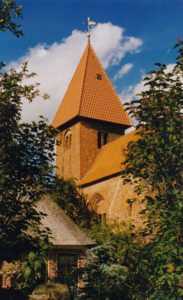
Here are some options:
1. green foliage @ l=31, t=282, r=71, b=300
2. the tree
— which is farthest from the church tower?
the tree

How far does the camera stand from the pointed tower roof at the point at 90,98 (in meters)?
33.2

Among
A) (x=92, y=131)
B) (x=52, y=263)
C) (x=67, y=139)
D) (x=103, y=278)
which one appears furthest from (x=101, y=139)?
(x=103, y=278)

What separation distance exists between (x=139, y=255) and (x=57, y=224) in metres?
9.67

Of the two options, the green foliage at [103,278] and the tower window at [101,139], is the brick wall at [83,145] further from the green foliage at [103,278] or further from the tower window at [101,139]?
the green foliage at [103,278]

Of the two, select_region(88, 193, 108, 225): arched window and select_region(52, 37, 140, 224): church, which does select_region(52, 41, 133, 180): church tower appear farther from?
select_region(88, 193, 108, 225): arched window

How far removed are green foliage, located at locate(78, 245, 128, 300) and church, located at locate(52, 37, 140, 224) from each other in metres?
16.6

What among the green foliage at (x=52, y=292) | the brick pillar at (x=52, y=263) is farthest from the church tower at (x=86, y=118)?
the green foliage at (x=52, y=292)

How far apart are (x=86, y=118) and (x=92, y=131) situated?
130 centimetres

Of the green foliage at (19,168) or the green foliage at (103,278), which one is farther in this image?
the green foliage at (103,278)

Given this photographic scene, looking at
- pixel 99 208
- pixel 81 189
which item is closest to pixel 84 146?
pixel 81 189

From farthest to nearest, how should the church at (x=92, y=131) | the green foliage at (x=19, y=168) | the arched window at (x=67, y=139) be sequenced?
the arched window at (x=67, y=139) < the church at (x=92, y=131) < the green foliage at (x=19, y=168)

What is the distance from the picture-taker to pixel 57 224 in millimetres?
16547

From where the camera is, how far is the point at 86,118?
32.9m

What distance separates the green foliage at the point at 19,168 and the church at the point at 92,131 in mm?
20517
